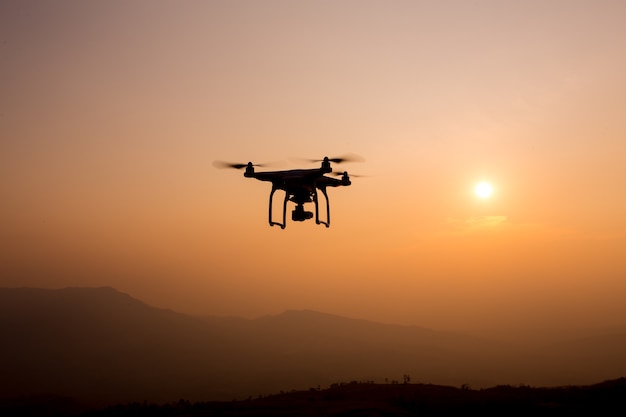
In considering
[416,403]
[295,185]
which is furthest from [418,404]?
[295,185]

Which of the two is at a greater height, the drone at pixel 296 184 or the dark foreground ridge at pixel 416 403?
the drone at pixel 296 184

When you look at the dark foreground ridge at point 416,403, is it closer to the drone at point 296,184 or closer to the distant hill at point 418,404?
the distant hill at point 418,404

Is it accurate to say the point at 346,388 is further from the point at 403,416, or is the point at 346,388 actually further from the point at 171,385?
the point at 171,385

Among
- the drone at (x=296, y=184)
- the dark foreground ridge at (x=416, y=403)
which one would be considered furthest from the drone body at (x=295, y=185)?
the dark foreground ridge at (x=416, y=403)

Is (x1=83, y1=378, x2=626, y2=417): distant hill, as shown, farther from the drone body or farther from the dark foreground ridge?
the drone body

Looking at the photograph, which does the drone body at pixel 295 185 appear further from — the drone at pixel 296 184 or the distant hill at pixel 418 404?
the distant hill at pixel 418 404

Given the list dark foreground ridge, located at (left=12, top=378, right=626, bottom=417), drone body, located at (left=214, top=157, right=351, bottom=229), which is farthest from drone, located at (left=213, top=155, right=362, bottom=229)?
dark foreground ridge, located at (left=12, top=378, right=626, bottom=417)

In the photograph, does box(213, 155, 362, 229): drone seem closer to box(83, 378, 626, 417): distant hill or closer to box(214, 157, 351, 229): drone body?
box(214, 157, 351, 229): drone body

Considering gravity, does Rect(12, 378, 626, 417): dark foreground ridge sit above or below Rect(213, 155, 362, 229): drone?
below
